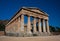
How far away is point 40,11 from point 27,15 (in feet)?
26.7

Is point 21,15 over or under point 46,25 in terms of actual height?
over

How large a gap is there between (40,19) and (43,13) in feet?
9.84

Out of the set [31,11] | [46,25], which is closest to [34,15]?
[31,11]

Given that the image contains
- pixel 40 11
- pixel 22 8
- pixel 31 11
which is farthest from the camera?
pixel 40 11

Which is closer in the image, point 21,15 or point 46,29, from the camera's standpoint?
point 21,15

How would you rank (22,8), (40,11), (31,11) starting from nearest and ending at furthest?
(22,8), (31,11), (40,11)

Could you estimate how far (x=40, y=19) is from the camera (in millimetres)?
47812

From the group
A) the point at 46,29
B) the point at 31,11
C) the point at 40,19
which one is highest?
the point at 31,11

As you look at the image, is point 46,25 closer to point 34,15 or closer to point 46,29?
point 46,29

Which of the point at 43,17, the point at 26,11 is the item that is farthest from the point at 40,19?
the point at 26,11

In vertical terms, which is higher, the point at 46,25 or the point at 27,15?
the point at 27,15

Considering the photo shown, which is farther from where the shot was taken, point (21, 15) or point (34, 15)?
point (34, 15)

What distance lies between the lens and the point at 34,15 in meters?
44.9

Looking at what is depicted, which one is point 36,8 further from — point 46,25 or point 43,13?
point 46,25
